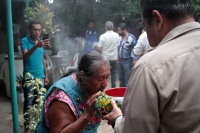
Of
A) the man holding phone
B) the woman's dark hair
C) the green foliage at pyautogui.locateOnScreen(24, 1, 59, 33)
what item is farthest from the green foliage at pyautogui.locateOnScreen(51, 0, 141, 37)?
the woman's dark hair

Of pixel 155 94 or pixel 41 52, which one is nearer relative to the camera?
pixel 155 94

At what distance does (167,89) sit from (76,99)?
88 cm

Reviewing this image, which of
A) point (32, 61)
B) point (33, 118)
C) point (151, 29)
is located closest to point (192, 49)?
point (151, 29)

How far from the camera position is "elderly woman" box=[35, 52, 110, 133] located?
5.12 feet

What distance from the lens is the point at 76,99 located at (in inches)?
66.6

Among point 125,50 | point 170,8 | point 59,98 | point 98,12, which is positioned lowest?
point 125,50

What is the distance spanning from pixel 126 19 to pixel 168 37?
977cm

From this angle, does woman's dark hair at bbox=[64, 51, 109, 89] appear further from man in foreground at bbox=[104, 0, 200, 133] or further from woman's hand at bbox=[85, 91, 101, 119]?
man in foreground at bbox=[104, 0, 200, 133]

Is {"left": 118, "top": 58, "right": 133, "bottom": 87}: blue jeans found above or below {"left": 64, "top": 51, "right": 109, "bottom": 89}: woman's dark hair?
below

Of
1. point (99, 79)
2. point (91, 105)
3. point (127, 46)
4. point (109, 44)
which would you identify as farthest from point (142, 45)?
point (91, 105)

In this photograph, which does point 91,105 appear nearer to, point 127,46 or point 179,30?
point 179,30

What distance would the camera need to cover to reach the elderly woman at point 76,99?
1.56m

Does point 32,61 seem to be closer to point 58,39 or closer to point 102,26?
point 58,39

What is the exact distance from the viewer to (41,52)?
3.75 metres
